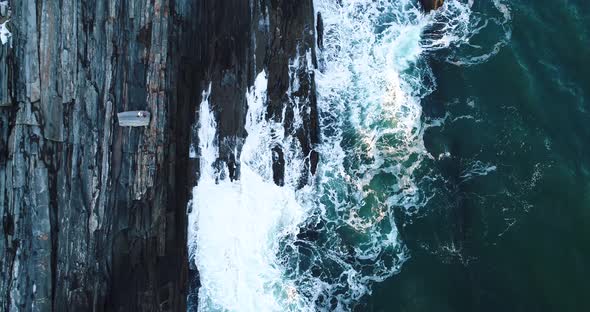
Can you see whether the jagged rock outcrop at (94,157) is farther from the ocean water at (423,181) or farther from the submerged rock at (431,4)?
the submerged rock at (431,4)

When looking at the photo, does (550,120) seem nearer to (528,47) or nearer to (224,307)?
(528,47)

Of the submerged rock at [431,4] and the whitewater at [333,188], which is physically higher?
the submerged rock at [431,4]

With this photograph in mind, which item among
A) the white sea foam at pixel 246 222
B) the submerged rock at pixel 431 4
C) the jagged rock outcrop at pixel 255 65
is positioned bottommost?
the white sea foam at pixel 246 222

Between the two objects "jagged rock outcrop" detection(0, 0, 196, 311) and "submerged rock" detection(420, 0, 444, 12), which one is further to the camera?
"submerged rock" detection(420, 0, 444, 12)

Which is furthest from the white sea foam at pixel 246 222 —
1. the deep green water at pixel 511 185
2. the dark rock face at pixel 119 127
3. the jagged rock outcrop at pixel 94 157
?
the deep green water at pixel 511 185

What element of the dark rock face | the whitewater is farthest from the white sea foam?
the dark rock face

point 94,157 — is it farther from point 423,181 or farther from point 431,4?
point 431,4

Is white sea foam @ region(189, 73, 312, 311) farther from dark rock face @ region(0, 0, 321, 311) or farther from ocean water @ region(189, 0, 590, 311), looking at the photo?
dark rock face @ region(0, 0, 321, 311)

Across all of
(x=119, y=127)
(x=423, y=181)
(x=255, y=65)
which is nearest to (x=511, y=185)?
(x=423, y=181)
